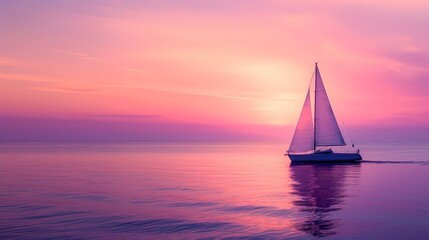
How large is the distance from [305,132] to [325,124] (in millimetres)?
4025

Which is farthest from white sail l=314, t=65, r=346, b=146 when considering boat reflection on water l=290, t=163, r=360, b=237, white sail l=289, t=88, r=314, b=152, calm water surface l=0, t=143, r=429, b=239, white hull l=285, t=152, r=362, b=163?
calm water surface l=0, t=143, r=429, b=239

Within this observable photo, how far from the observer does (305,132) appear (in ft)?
248

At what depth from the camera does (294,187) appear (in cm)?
4616

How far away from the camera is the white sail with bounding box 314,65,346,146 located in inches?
3007

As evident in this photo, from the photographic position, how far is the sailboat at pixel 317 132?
2965 inches

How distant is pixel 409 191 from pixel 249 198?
16513 millimetres

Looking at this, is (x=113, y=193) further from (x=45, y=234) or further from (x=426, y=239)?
(x=426, y=239)

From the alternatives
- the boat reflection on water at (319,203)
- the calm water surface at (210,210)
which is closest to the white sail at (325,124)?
the boat reflection on water at (319,203)

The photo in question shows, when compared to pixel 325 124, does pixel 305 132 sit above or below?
below

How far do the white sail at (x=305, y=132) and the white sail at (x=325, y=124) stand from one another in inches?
67.2

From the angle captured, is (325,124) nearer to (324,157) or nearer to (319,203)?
(324,157)

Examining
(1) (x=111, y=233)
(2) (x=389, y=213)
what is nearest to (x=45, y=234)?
(1) (x=111, y=233)

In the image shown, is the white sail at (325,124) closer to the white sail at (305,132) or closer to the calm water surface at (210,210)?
the white sail at (305,132)

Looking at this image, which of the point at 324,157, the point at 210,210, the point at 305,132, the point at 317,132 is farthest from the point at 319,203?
the point at 317,132
